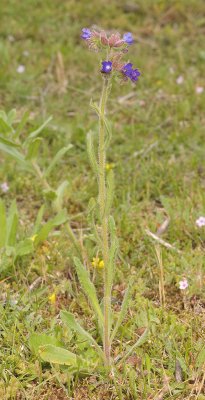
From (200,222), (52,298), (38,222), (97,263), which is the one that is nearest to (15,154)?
(38,222)

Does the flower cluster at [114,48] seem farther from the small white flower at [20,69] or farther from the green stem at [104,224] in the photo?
the small white flower at [20,69]

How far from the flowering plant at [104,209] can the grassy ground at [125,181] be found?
0.08 meters

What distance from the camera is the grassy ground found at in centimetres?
259

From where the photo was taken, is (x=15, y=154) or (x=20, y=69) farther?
(x=20, y=69)

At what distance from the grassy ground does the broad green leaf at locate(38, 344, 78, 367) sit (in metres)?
0.06

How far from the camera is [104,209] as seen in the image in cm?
242

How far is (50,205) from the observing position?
3.77m

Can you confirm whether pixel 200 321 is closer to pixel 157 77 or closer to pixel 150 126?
pixel 150 126

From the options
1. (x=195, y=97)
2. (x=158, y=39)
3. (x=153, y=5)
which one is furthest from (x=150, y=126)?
(x=153, y=5)

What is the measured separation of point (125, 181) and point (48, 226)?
81 cm

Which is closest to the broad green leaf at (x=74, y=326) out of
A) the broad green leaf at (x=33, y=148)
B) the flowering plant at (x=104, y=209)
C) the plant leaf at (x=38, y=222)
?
the flowering plant at (x=104, y=209)

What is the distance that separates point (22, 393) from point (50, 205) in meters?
1.43

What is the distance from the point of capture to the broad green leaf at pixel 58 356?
8.27ft

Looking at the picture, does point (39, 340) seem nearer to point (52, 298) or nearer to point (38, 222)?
point (52, 298)
